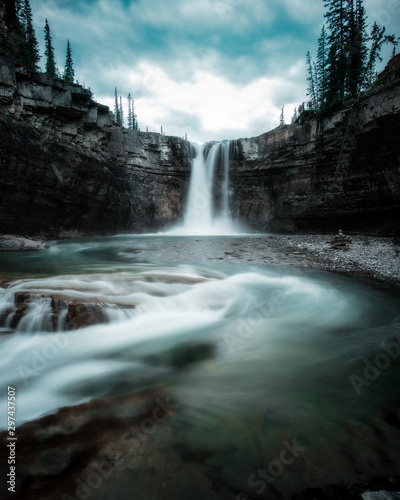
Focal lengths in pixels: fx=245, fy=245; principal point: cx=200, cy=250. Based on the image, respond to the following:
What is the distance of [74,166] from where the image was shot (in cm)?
1492

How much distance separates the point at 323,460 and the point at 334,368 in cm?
162

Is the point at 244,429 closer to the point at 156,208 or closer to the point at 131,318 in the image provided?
the point at 131,318

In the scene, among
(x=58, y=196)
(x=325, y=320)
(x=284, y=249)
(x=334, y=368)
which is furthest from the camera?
(x=58, y=196)

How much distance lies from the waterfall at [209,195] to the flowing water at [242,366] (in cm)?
1573

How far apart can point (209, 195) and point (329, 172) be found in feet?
32.7

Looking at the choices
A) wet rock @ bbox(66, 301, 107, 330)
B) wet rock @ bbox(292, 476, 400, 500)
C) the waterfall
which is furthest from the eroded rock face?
the waterfall

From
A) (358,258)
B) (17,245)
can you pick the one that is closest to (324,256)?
(358,258)

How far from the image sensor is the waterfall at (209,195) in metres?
21.5

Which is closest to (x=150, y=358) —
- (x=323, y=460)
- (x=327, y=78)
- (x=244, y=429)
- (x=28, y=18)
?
(x=244, y=429)

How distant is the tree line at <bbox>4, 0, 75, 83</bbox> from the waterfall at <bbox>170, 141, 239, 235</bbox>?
39.1 feet

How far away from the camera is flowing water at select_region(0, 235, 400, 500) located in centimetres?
184

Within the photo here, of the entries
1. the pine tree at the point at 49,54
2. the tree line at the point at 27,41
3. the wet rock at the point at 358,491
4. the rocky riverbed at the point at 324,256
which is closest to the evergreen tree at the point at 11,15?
the tree line at the point at 27,41

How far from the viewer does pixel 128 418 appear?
215cm

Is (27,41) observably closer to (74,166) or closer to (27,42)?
(27,42)
